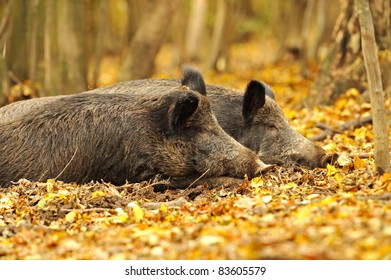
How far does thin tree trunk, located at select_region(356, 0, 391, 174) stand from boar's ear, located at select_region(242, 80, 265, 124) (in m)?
2.72

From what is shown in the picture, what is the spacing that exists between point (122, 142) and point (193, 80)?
154 centimetres

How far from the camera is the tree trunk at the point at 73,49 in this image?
14.3 meters

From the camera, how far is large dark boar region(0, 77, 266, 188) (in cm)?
840

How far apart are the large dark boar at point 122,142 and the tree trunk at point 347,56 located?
4565 millimetres

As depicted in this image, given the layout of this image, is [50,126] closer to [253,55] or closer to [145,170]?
[145,170]

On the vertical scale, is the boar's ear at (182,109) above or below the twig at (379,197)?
above

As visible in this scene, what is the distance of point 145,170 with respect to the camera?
8.48 metres

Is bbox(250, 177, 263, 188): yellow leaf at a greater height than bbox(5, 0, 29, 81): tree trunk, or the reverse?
bbox(5, 0, 29, 81): tree trunk

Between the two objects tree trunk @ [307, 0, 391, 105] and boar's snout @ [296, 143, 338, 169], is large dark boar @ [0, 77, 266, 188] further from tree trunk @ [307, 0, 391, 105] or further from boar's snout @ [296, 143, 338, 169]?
tree trunk @ [307, 0, 391, 105]

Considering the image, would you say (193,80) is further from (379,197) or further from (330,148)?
(379,197)

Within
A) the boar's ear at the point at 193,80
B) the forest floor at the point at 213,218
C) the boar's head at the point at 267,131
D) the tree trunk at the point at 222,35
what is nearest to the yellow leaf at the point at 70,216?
the forest floor at the point at 213,218

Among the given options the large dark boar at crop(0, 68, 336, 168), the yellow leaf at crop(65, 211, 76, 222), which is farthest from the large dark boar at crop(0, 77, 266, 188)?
the yellow leaf at crop(65, 211, 76, 222)

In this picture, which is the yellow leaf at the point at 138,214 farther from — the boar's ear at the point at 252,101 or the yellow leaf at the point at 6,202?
the boar's ear at the point at 252,101

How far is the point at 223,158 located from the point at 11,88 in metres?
6.51
